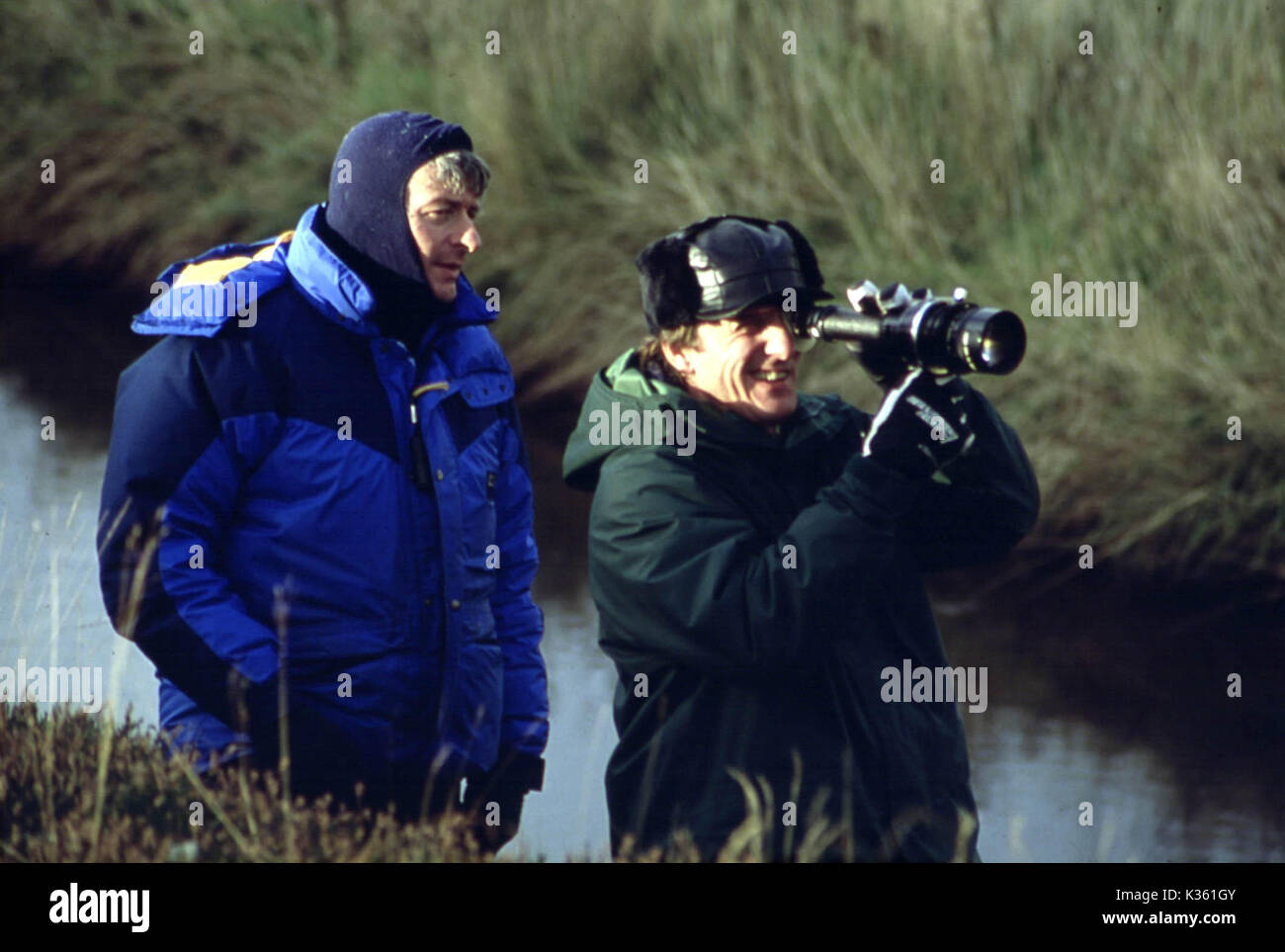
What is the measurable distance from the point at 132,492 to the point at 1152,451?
3.95 metres

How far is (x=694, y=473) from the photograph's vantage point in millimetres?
2824

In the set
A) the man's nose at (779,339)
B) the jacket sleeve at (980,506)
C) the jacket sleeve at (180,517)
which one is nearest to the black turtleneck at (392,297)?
the jacket sleeve at (180,517)

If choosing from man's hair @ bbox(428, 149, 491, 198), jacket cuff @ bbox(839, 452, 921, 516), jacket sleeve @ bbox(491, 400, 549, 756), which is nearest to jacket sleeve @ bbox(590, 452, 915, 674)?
jacket cuff @ bbox(839, 452, 921, 516)

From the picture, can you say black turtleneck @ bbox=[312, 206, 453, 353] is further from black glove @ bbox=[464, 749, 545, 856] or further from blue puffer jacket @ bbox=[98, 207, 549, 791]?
black glove @ bbox=[464, 749, 545, 856]

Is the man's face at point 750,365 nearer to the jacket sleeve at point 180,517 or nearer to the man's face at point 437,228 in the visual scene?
the man's face at point 437,228

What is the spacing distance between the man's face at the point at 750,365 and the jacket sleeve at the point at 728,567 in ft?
0.51

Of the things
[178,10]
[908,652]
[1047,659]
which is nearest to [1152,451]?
[1047,659]

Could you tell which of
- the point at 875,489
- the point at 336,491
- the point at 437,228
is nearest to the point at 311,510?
the point at 336,491

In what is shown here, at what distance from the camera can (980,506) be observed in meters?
2.98

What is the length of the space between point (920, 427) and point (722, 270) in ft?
1.34

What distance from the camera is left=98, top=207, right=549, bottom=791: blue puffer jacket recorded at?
2.80m

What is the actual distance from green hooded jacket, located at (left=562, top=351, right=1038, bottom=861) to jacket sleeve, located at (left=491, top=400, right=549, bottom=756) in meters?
0.29

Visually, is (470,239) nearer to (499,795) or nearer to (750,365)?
(750,365)
